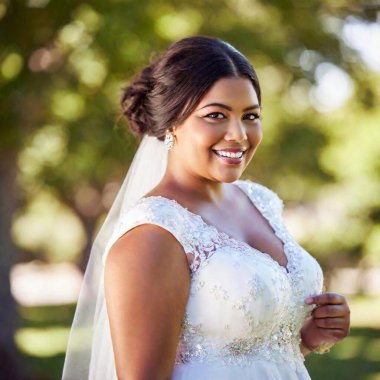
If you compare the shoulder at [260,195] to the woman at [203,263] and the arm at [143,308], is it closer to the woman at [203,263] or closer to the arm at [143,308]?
the woman at [203,263]

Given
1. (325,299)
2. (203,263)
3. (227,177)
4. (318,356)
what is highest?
(227,177)

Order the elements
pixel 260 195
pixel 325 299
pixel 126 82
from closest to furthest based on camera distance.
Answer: pixel 325 299 → pixel 260 195 → pixel 126 82

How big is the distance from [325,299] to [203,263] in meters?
0.51

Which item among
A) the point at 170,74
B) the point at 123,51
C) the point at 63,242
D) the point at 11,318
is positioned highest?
the point at 170,74

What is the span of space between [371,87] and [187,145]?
33.4 ft

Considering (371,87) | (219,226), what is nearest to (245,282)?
(219,226)

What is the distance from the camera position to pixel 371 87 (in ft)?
41.8

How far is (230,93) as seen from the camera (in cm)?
291

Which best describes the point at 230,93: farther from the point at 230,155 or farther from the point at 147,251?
the point at 147,251

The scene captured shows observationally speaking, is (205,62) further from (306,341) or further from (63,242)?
(63,242)

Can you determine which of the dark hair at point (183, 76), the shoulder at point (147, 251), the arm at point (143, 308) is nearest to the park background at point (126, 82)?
the dark hair at point (183, 76)

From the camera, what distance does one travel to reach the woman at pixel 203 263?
2.61 m

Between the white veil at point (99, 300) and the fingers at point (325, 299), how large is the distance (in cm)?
75

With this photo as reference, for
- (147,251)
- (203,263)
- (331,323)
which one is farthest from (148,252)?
(331,323)
